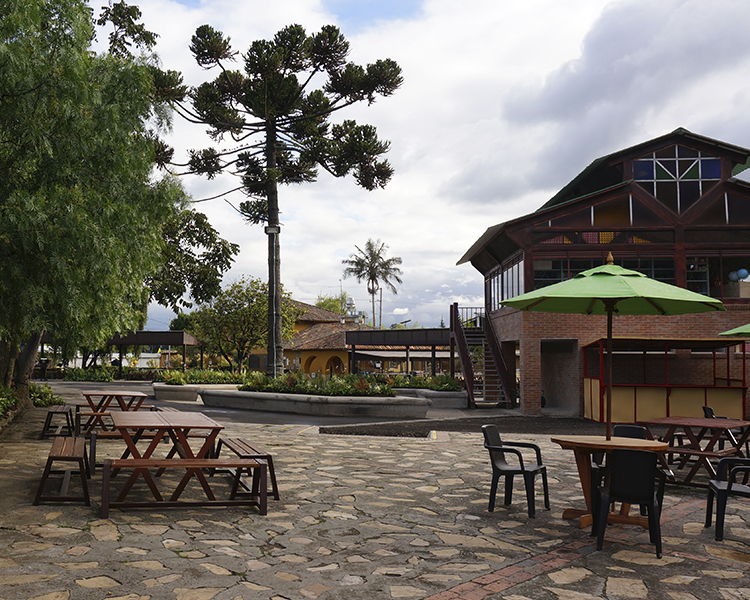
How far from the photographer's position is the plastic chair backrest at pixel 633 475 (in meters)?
5.66

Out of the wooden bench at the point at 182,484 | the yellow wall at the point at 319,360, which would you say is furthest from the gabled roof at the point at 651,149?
the yellow wall at the point at 319,360

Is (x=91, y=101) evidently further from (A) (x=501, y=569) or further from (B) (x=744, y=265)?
(B) (x=744, y=265)

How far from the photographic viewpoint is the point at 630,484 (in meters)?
5.71

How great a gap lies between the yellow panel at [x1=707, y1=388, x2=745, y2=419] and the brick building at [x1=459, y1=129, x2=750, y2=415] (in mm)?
4504

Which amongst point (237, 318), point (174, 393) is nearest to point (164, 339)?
point (237, 318)

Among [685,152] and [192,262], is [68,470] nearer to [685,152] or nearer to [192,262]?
[192,262]

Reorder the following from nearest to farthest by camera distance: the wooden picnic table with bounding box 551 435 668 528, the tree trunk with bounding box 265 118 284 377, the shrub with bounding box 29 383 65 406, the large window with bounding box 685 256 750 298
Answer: the wooden picnic table with bounding box 551 435 668 528 < the shrub with bounding box 29 383 65 406 < the large window with bounding box 685 256 750 298 < the tree trunk with bounding box 265 118 284 377

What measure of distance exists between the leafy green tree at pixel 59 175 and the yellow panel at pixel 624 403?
13.4m

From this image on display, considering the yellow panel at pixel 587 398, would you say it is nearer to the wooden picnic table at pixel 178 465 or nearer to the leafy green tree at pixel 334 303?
the wooden picnic table at pixel 178 465

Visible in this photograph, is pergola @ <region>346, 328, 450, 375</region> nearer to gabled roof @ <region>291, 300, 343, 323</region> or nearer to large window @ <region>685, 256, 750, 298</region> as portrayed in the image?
large window @ <region>685, 256, 750, 298</region>

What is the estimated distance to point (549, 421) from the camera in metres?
18.9

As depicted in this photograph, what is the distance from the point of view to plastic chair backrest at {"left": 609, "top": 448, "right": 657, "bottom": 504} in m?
5.66

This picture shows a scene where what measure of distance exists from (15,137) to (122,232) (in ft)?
5.31

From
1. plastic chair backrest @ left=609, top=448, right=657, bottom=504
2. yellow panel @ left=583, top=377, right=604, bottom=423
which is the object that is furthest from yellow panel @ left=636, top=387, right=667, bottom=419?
plastic chair backrest @ left=609, top=448, right=657, bottom=504
